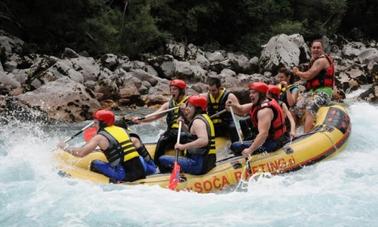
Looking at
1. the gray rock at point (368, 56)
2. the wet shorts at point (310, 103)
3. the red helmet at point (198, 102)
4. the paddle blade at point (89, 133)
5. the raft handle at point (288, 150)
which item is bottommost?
the gray rock at point (368, 56)

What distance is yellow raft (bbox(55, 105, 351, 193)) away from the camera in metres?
7.05

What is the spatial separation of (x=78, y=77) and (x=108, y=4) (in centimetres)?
832

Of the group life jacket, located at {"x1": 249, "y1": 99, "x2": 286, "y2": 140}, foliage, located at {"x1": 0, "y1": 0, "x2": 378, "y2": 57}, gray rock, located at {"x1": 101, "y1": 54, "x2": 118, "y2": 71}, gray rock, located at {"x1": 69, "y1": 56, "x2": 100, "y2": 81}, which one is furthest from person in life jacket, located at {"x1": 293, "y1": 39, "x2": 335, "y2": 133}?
foliage, located at {"x1": 0, "y1": 0, "x2": 378, "y2": 57}

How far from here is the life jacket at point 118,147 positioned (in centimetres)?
680

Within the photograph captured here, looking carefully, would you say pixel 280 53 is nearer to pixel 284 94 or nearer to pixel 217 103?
pixel 284 94

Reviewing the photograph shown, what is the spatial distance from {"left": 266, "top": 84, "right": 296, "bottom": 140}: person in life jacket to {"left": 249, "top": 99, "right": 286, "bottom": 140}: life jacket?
0.36 meters

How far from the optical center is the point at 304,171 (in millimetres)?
7855

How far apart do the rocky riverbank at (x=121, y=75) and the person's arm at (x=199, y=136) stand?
6.27 metres

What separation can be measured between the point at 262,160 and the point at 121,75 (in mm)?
10271

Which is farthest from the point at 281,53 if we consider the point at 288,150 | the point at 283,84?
the point at 288,150

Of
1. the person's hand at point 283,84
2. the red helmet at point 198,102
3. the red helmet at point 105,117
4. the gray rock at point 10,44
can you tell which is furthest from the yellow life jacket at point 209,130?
the gray rock at point 10,44

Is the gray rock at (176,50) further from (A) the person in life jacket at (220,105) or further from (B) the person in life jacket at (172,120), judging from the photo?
(B) the person in life jacket at (172,120)

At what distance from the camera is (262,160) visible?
7617mm

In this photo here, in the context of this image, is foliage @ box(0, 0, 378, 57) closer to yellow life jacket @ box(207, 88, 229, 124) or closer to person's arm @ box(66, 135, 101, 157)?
yellow life jacket @ box(207, 88, 229, 124)
